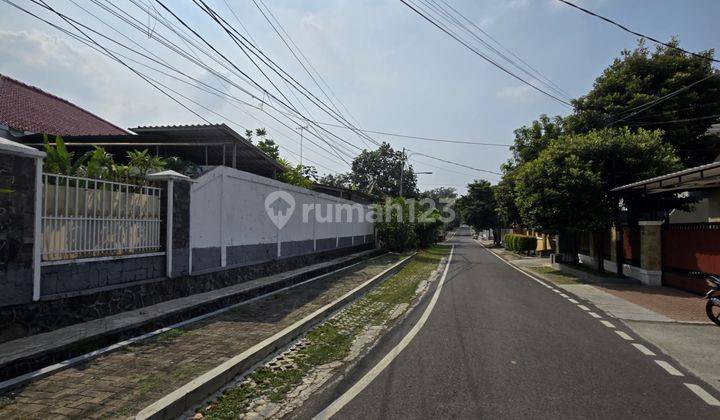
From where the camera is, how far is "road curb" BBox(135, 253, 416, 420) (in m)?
3.89

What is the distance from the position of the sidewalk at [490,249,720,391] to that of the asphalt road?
0.32 m

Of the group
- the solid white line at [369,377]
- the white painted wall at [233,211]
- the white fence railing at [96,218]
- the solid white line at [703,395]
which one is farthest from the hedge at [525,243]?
the white fence railing at [96,218]

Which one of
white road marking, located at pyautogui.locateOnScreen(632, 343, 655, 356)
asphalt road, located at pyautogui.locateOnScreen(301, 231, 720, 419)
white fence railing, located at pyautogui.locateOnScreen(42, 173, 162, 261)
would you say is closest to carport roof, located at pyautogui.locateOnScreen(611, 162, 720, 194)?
asphalt road, located at pyautogui.locateOnScreen(301, 231, 720, 419)

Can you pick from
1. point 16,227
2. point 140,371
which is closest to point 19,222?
point 16,227

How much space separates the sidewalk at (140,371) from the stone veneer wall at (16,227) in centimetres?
133

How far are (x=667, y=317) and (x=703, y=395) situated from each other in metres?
5.32

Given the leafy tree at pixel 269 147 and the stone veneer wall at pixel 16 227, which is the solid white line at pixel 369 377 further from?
the leafy tree at pixel 269 147

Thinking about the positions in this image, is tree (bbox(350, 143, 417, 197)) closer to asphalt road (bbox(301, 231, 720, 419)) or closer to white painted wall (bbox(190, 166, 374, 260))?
white painted wall (bbox(190, 166, 374, 260))

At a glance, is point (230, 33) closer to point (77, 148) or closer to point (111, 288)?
point (111, 288)

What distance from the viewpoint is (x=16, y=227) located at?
5320 millimetres

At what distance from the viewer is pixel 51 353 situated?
486 centimetres

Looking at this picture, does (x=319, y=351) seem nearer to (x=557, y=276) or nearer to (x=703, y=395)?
(x=703, y=395)

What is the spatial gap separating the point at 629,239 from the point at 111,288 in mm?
16487

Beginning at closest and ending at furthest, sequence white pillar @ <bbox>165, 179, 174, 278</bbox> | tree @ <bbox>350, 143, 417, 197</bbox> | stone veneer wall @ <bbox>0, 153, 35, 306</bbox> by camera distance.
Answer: stone veneer wall @ <bbox>0, 153, 35, 306</bbox> → white pillar @ <bbox>165, 179, 174, 278</bbox> → tree @ <bbox>350, 143, 417, 197</bbox>
